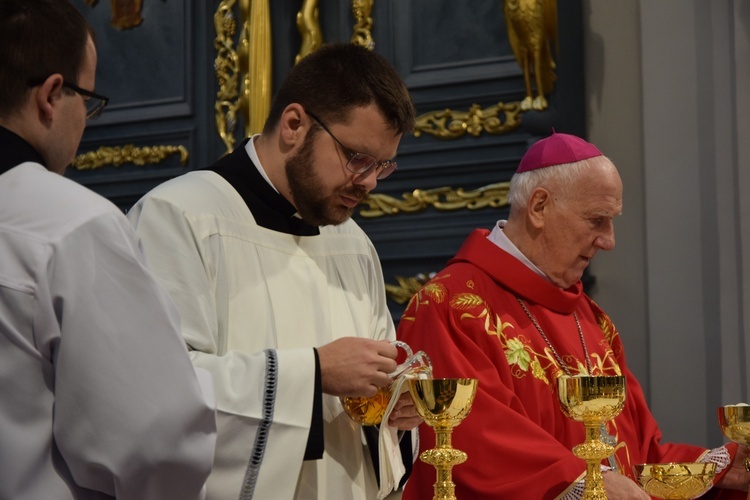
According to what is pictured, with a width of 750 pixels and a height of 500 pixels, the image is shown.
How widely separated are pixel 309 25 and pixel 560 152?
182 centimetres

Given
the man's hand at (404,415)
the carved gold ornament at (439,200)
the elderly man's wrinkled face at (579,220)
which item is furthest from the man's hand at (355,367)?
the carved gold ornament at (439,200)

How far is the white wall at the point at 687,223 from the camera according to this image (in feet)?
14.3

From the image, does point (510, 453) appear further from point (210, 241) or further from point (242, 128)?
point (242, 128)

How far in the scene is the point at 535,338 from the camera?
350 cm

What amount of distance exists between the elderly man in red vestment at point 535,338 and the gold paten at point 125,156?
2107mm

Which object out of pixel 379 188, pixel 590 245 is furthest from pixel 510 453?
pixel 379 188

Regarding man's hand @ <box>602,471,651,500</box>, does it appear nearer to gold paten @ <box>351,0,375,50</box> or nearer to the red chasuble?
the red chasuble

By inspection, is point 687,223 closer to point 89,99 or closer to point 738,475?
point 738,475

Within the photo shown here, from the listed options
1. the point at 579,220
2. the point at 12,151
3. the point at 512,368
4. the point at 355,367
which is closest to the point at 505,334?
the point at 512,368

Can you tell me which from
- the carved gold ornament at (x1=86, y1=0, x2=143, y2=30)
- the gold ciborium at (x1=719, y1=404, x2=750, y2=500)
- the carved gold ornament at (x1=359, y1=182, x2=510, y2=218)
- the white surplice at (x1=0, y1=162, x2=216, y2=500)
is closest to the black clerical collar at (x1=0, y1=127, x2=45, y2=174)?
the white surplice at (x1=0, y1=162, x2=216, y2=500)

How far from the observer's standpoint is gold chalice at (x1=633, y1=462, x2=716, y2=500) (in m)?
2.81

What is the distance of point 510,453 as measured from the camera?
120 inches

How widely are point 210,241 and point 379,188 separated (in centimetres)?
230

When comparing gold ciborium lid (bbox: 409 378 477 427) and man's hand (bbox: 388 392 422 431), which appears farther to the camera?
man's hand (bbox: 388 392 422 431)
